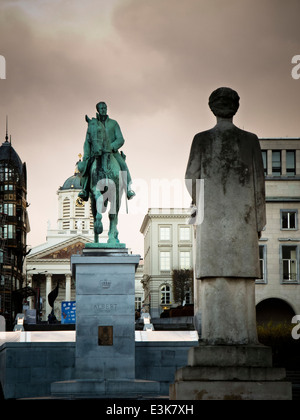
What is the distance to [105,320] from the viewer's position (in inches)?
783

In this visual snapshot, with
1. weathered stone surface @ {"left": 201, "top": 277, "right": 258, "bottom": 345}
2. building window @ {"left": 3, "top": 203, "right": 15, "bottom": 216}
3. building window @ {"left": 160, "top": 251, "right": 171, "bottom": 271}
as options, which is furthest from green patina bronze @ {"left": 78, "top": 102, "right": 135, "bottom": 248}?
building window @ {"left": 160, "top": 251, "right": 171, "bottom": 271}

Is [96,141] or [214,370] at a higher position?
[96,141]

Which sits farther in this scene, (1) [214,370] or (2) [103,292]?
(2) [103,292]

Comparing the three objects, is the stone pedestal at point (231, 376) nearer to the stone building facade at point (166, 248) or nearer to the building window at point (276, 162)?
the building window at point (276, 162)

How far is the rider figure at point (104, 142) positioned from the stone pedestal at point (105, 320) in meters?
2.26

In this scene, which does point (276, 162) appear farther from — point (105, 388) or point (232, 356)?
point (232, 356)

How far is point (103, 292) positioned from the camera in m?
20.0

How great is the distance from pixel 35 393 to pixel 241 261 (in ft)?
42.0

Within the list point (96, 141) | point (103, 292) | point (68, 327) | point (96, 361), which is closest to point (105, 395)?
point (96, 361)

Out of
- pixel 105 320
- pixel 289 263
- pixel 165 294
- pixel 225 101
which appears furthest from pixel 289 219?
pixel 165 294

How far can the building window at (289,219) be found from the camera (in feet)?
229

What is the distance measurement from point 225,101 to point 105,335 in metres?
10.1

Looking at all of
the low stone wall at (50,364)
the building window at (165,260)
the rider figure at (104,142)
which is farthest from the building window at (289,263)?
the building window at (165,260)
